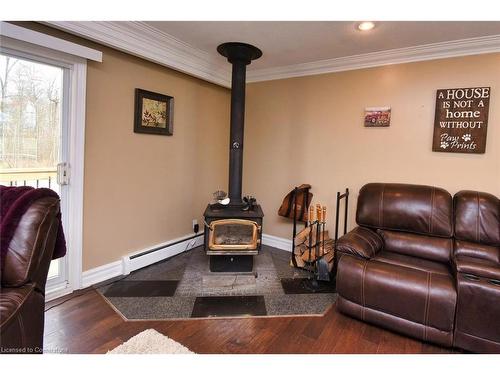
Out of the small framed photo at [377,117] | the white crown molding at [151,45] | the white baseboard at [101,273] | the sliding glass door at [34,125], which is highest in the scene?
the white crown molding at [151,45]

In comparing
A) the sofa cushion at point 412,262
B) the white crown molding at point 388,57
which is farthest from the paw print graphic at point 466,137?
the sofa cushion at point 412,262

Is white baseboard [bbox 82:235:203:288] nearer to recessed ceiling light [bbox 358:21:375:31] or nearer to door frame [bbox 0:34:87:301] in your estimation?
door frame [bbox 0:34:87:301]

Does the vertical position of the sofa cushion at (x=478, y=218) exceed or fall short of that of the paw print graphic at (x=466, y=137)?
it falls short

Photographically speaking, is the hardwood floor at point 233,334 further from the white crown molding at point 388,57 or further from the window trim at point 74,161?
the white crown molding at point 388,57

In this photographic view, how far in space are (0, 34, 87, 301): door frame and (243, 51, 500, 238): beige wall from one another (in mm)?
2092

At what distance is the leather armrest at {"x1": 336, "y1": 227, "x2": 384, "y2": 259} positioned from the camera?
2.13 m

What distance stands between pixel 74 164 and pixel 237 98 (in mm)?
1614

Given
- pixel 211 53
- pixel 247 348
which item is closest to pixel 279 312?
pixel 247 348

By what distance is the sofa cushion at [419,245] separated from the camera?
2.26m

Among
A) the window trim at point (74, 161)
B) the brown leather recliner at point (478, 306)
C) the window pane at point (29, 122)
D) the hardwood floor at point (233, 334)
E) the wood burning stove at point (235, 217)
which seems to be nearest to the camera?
the brown leather recliner at point (478, 306)

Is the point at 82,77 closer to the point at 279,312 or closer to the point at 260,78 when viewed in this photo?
the point at 260,78

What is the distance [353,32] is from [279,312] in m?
2.45

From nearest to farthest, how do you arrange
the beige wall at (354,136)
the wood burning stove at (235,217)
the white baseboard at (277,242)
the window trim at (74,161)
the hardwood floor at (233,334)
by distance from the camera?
1. the hardwood floor at (233,334)
2. the window trim at (74,161)
3. the beige wall at (354,136)
4. the wood burning stove at (235,217)
5. the white baseboard at (277,242)

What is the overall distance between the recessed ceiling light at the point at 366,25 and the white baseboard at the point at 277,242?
95.6 inches
